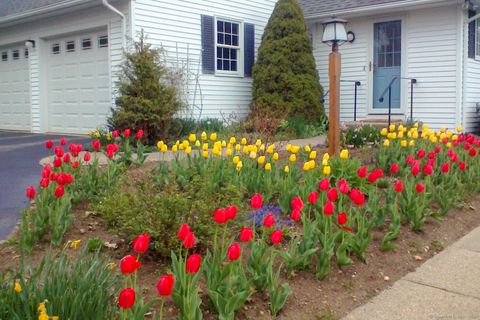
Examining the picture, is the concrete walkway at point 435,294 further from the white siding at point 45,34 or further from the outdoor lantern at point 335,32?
the white siding at point 45,34

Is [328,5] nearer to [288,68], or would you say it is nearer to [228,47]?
[288,68]

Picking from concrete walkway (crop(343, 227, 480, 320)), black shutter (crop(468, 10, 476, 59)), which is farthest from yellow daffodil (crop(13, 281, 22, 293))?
black shutter (crop(468, 10, 476, 59))

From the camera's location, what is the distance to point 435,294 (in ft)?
12.4

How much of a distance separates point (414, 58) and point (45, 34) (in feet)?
31.1

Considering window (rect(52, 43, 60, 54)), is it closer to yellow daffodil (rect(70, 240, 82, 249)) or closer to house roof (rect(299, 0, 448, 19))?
house roof (rect(299, 0, 448, 19))

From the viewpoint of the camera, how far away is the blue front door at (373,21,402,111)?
1424cm

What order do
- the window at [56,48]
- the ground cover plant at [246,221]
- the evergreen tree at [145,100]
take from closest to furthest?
the ground cover plant at [246,221]
the evergreen tree at [145,100]
the window at [56,48]

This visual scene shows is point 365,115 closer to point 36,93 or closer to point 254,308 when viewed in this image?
point 36,93

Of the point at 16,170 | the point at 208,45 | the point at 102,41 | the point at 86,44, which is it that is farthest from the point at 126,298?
the point at 86,44

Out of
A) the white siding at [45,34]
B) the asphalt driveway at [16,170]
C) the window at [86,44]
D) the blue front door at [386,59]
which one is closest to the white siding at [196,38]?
the white siding at [45,34]

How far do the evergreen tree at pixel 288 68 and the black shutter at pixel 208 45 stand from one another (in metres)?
1.21

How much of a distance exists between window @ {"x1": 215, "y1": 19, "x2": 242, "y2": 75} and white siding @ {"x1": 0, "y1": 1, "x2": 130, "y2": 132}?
2770 mm

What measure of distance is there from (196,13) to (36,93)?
504 centimetres

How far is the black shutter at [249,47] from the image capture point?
15.0 metres
